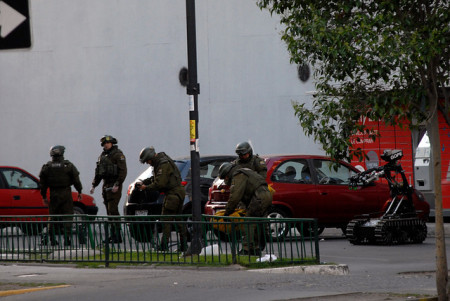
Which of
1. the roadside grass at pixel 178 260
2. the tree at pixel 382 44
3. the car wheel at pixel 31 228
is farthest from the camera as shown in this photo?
the tree at pixel 382 44

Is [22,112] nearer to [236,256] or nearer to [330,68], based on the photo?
[330,68]

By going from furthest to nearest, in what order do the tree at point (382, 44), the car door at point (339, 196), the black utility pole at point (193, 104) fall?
the car door at point (339, 196) → the tree at point (382, 44) → the black utility pole at point (193, 104)

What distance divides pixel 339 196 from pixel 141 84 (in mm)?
10180

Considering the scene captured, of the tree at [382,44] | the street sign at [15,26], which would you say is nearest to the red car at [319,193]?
the tree at [382,44]

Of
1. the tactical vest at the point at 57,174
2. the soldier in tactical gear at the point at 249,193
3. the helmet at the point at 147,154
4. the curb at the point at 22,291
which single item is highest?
the helmet at the point at 147,154

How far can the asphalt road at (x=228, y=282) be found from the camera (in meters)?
9.94

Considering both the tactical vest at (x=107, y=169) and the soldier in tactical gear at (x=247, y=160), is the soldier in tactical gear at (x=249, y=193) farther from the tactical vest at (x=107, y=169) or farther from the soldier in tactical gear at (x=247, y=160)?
the tactical vest at (x=107, y=169)

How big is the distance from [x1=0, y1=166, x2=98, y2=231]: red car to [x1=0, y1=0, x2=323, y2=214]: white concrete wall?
17.7ft

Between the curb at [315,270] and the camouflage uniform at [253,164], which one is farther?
the camouflage uniform at [253,164]

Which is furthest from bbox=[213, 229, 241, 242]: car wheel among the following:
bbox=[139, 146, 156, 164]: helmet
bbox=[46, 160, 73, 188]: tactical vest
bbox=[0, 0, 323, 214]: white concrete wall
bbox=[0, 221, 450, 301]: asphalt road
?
bbox=[0, 0, 323, 214]: white concrete wall

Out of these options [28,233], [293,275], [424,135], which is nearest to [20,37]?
[293,275]

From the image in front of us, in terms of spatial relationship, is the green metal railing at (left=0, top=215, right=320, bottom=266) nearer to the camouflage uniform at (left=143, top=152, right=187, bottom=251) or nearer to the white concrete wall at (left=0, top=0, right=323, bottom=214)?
the camouflage uniform at (left=143, top=152, right=187, bottom=251)

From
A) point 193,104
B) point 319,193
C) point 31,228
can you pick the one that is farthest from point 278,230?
point 319,193

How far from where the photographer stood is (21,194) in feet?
69.6
